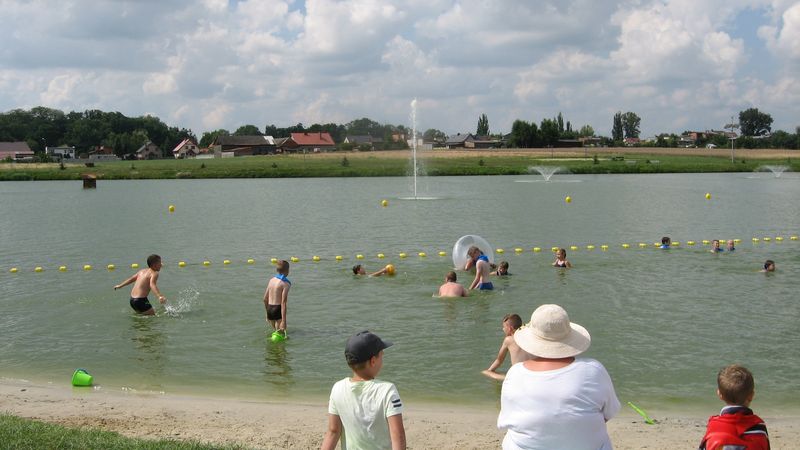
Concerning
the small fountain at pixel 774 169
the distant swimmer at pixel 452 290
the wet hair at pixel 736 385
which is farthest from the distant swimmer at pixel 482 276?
the small fountain at pixel 774 169

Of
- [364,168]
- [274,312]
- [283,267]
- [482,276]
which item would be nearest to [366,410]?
[283,267]

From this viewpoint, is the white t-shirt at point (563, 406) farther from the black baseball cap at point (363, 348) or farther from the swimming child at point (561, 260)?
the swimming child at point (561, 260)

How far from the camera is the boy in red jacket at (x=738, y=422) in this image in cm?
503

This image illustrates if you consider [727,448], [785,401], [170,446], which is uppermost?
[727,448]

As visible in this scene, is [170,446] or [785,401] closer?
[170,446]

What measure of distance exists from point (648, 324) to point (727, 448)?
10.8 m

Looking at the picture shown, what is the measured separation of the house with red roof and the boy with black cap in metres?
155

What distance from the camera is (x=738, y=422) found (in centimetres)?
505

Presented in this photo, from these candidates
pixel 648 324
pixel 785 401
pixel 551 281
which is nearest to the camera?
pixel 785 401

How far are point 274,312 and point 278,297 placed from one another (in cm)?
41

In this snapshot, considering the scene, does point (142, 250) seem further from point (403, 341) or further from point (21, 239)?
point (403, 341)

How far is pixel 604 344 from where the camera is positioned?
13.9 metres

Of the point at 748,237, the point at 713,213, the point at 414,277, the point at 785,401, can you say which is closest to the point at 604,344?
the point at 785,401

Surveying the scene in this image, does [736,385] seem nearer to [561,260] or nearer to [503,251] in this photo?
[561,260]
